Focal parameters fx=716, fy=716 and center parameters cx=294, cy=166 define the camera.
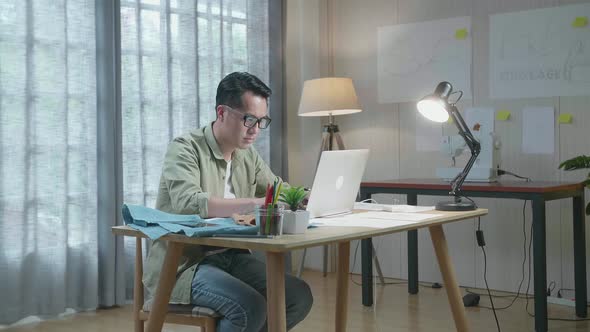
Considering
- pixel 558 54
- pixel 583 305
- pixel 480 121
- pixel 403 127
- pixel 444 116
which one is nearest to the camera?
pixel 444 116

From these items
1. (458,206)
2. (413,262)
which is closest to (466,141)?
(458,206)

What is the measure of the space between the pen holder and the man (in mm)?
351

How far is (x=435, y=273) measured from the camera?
4.68 meters

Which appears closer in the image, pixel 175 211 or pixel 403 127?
pixel 175 211

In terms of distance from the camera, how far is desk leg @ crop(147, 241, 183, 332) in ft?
6.83

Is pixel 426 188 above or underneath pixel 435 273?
above

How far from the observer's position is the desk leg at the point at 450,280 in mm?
2766

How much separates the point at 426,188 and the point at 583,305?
101cm

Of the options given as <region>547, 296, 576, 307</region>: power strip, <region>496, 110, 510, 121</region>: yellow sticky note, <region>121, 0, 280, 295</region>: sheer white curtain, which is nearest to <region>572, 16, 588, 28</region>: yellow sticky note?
<region>496, 110, 510, 121</region>: yellow sticky note

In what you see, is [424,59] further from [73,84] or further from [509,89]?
[73,84]

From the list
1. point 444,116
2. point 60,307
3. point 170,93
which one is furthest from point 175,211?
point 170,93

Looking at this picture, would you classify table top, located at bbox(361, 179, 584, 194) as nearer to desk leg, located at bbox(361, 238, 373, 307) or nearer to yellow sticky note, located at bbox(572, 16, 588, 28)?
desk leg, located at bbox(361, 238, 373, 307)

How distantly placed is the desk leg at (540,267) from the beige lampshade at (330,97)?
1.56 metres

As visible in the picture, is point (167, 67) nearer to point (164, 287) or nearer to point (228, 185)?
point (228, 185)
